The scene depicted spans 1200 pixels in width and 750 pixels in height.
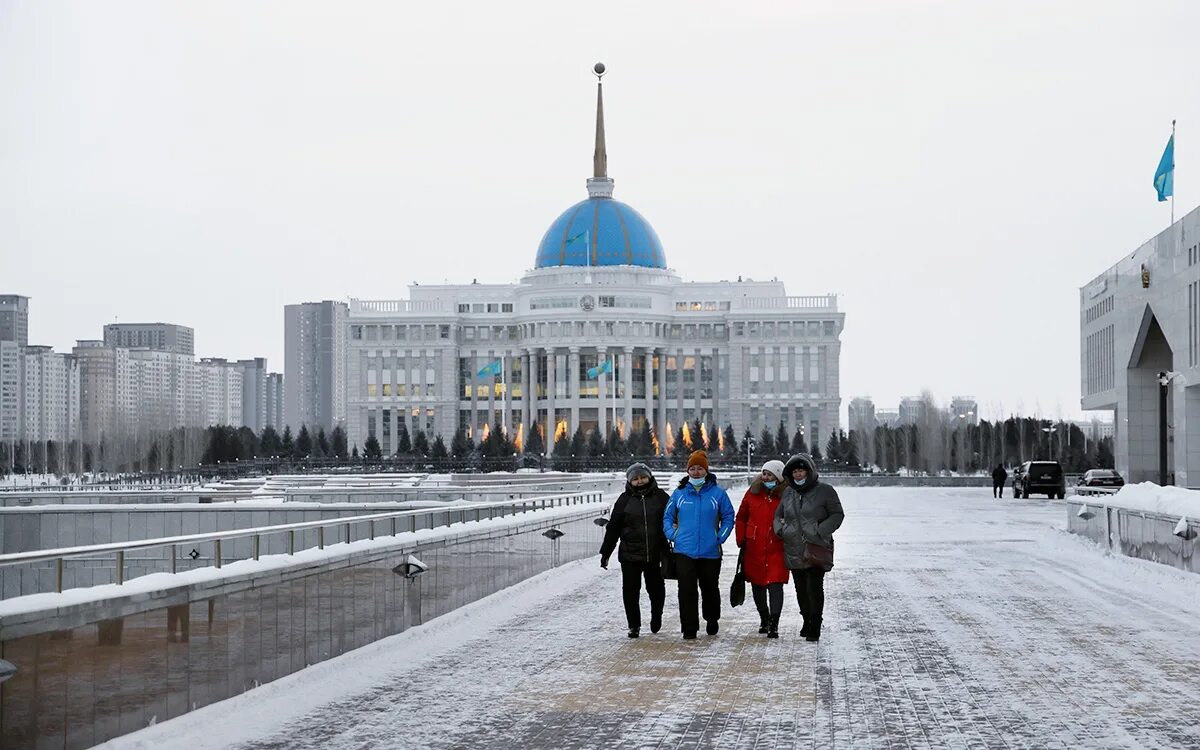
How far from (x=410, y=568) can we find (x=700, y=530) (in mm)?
2622

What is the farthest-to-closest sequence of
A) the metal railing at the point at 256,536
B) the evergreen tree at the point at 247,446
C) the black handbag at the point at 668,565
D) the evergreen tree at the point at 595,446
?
the evergreen tree at the point at 247,446, the evergreen tree at the point at 595,446, the black handbag at the point at 668,565, the metal railing at the point at 256,536

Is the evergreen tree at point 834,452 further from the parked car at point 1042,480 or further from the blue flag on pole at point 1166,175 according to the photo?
the blue flag on pole at point 1166,175

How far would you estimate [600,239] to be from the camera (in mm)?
136500

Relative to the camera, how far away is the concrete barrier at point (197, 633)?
8336 mm

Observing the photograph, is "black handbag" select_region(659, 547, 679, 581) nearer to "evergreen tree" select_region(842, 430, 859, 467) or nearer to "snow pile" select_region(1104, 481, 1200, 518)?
"snow pile" select_region(1104, 481, 1200, 518)

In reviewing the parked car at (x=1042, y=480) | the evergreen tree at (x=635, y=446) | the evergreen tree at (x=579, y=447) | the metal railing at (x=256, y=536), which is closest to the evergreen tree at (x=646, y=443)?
the evergreen tree at (x=635, y=446)

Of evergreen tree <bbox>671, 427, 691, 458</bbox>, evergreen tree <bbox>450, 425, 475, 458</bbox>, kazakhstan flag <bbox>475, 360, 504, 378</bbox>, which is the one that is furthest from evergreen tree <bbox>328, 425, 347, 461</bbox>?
evergreen tree <bbox>671, 427, 691, 458</bbox>

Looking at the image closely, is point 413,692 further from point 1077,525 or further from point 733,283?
point 733,283

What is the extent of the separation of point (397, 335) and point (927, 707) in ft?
425

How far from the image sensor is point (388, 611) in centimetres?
1445

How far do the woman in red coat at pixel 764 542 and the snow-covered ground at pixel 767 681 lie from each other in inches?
13.1

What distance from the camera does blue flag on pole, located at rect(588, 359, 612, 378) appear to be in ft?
415

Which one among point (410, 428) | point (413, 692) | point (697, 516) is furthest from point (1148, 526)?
point (410, 428)

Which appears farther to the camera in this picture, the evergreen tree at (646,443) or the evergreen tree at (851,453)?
the evergreen tree at (646,443)
